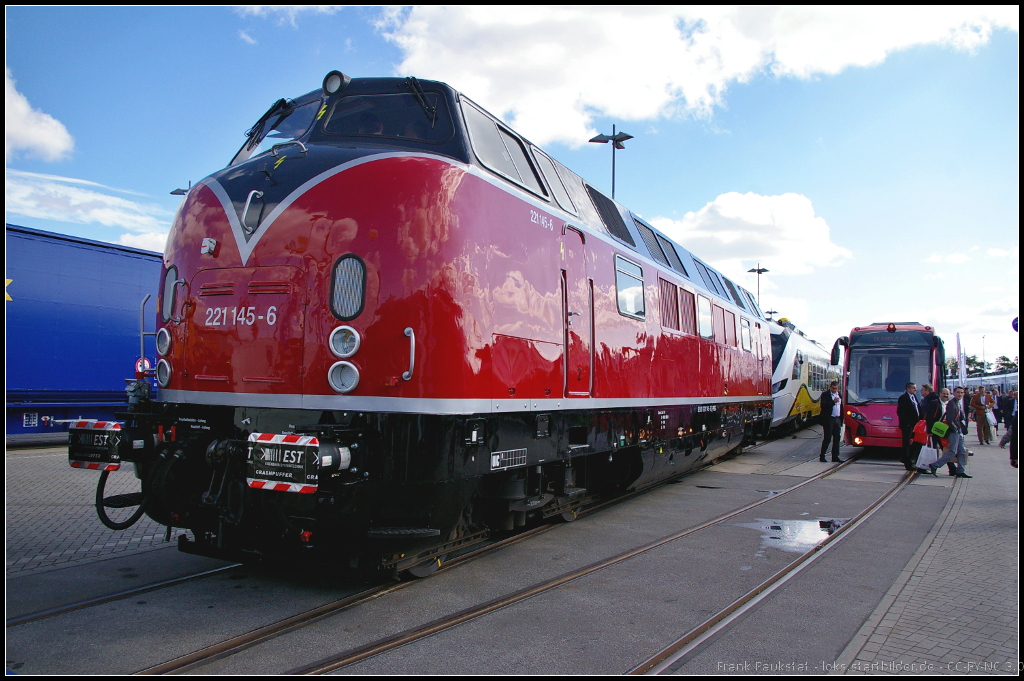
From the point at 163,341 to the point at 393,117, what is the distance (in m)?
2.62

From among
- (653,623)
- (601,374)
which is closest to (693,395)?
(601,374)

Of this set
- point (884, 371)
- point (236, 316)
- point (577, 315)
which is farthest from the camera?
point (884, 371)

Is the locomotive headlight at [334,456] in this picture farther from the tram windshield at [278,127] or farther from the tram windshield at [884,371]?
the tram windshield at [884,371]

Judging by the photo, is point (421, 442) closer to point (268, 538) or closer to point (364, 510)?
point (364, 510)

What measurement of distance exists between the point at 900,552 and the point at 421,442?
16.3 feet

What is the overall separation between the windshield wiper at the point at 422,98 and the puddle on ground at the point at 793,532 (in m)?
4.90

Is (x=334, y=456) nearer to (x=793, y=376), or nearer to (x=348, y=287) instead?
(x=348, y=287)

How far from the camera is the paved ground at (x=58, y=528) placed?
5.91 m

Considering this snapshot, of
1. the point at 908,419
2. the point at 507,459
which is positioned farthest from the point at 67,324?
the point at 908,419

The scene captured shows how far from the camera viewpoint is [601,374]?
6754 mm

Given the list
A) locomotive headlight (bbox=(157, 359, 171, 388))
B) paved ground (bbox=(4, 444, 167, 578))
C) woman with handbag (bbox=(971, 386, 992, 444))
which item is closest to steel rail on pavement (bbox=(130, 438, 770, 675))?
locomotive headlight (bbox=(157, 359, 171, 388))

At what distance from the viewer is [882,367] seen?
52.2 ft

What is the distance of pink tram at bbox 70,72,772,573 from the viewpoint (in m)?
4.50

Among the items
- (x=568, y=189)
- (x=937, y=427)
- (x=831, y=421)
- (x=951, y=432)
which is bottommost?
(x=831, y=421)
